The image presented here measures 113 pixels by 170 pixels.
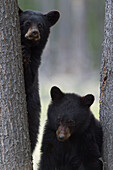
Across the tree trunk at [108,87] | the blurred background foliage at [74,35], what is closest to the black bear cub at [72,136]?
the tree trunk at [108,87]

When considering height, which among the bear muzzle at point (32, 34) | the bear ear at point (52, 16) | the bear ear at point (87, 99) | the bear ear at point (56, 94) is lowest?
the bear ear at point (87, 99)

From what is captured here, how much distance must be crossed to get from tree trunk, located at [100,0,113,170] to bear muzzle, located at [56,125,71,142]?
519 mm

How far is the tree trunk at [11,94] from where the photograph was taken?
13.4 ft

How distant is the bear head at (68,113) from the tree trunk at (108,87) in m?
0.20

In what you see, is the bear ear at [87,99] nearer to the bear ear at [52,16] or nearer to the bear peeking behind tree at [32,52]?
the bear peeking behind tree at [32,52]

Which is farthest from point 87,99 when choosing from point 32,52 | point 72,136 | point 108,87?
point 32,52

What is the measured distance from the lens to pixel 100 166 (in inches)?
187

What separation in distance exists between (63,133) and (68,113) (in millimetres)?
303

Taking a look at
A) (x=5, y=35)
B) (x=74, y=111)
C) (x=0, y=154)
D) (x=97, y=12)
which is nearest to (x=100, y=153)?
(x=74, y=111)

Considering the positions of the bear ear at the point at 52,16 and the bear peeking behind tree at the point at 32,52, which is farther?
the bear ear at the point at 52,16

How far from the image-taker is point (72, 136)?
4797 millimetres

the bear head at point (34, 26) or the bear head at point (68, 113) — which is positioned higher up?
the bear head at point (34, 26)

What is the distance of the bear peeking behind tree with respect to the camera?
4.88 meters

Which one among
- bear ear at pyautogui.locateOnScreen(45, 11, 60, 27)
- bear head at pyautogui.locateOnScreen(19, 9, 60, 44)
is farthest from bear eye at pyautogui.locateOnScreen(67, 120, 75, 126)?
bear ear at pyautogui.locateOnScreen(45, 11, 60, 27)
